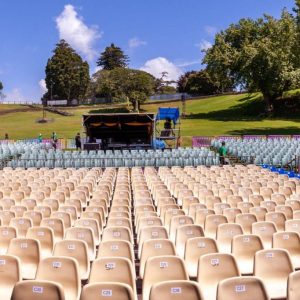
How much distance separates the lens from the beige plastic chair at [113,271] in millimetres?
5199

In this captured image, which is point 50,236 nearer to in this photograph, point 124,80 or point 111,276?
point 111,276

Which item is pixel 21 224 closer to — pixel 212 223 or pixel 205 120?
pixel 212 223

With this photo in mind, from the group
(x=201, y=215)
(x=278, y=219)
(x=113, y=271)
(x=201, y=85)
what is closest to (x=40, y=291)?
(x=113, y=271)

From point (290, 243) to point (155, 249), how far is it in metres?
1.98

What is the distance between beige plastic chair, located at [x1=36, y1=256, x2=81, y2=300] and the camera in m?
5.24

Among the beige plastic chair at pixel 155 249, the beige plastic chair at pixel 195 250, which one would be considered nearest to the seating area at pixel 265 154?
the beige plastic chair at pixel 195 250

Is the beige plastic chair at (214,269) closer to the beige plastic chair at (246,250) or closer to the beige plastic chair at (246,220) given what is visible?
the beige plastic chair at (246,250)

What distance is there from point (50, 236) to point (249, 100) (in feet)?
233

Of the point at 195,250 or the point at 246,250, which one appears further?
the point at 246,250

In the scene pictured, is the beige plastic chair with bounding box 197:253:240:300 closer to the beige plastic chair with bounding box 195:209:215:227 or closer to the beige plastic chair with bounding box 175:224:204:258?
the beige plastic chair with bounding box 175:224:204:258

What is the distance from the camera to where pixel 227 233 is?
7230mm

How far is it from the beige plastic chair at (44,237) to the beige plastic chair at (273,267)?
10.5 feet

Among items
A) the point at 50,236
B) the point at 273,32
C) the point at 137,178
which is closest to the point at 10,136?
the point at 273,32

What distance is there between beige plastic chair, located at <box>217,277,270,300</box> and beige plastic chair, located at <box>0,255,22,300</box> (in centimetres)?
249
